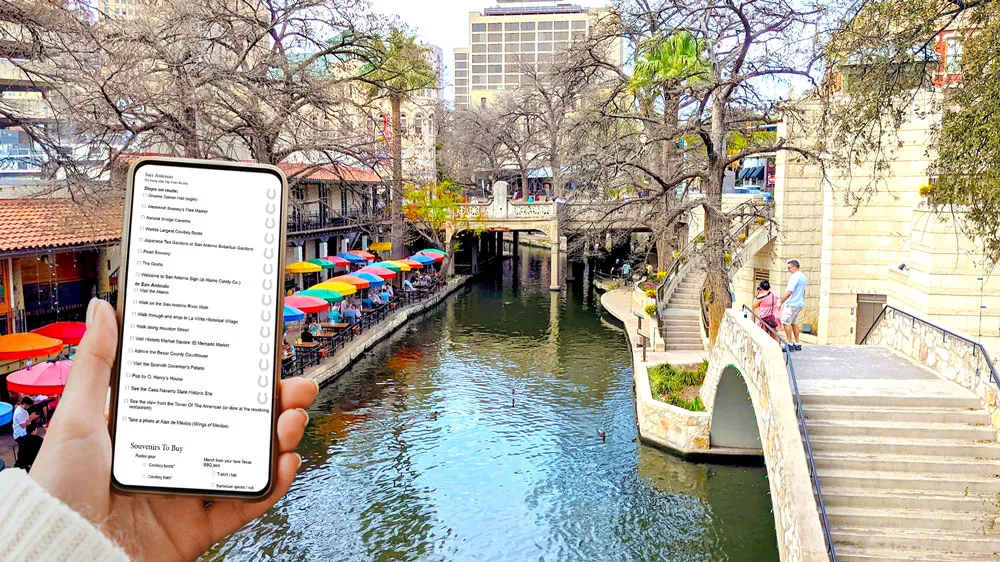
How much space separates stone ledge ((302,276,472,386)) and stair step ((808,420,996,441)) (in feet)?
48.8

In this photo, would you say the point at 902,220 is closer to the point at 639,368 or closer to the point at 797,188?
the point at 797,188

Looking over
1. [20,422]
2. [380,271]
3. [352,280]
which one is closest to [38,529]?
[20,422]

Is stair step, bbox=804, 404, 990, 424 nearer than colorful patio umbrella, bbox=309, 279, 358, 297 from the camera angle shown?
Yes

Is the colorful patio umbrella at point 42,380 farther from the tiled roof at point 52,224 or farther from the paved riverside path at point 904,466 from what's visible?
the paved riverside path at point 904,466

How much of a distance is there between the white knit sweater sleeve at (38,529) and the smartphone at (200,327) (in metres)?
0.80

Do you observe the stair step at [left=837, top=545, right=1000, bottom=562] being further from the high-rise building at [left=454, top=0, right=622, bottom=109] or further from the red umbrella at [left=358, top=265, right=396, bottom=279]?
the high-rise building at [left=454, top=0, right=622, bottom=109]

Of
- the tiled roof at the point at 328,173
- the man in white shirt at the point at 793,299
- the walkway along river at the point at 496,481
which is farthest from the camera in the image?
the tiled roof at the point at 328,173

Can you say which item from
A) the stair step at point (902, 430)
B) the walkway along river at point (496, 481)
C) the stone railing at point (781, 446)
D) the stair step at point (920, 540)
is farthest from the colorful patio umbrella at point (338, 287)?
the stair step at point (920, 540)

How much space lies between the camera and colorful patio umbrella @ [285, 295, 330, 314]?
24.5 meters

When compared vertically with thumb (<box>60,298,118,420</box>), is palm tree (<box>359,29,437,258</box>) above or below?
above

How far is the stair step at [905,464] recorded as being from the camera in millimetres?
10438

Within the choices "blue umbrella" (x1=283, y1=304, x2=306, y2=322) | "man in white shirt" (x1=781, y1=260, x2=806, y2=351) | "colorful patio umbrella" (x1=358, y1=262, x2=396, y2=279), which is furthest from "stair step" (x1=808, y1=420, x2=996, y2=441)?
"colorful patio umbrella" (x1=358, y1=262, x2=396, y2=279)

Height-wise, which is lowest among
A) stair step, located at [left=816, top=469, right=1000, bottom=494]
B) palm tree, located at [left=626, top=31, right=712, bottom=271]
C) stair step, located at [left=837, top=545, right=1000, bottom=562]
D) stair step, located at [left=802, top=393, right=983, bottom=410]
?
stair step, located at [left=837, top=545, right=1000, bottom=562]

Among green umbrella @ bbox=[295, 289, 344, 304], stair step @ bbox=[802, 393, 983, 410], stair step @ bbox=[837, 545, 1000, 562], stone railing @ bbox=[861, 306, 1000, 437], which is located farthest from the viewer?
green umbrella @ bbox=[295, 289, 344, 304]
